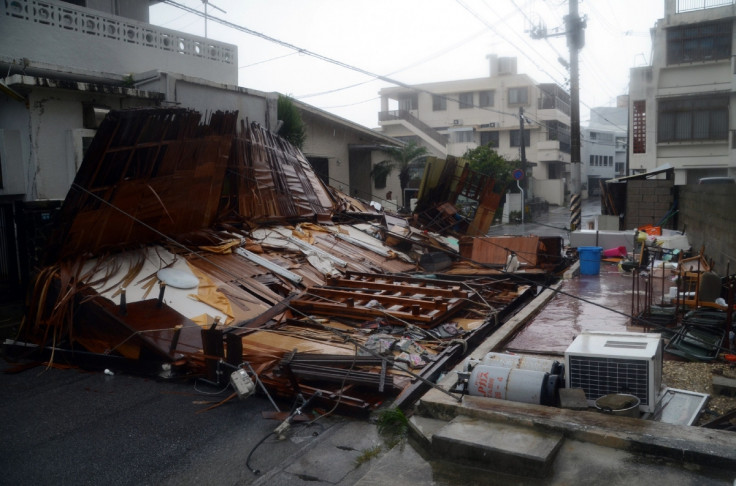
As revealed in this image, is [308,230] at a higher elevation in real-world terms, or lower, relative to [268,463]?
higher

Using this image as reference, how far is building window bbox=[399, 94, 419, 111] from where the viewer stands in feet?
160

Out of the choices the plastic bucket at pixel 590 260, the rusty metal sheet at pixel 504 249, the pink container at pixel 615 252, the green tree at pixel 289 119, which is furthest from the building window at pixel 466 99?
the plastic bucket at pixel 590 260

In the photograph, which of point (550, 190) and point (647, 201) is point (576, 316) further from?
point (550, 190)

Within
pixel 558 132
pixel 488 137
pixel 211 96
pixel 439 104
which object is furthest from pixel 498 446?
pixel 439 104

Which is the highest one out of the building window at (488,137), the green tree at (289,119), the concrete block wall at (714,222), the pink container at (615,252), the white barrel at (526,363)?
the building window at (488,137)

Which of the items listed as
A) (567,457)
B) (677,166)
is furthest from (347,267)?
(677,166)

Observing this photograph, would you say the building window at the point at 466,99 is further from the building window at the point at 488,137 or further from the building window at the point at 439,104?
the building window at the point at 488,137

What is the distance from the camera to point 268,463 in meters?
4.51

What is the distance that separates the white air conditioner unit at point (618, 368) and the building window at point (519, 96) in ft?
144

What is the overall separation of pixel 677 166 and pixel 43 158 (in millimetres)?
27130

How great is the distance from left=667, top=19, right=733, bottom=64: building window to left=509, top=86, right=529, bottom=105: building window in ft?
62.7

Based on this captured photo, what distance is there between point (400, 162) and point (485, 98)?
2457 centimetres

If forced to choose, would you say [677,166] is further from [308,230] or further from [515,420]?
[515,420]

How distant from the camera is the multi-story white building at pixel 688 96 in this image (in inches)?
1008
